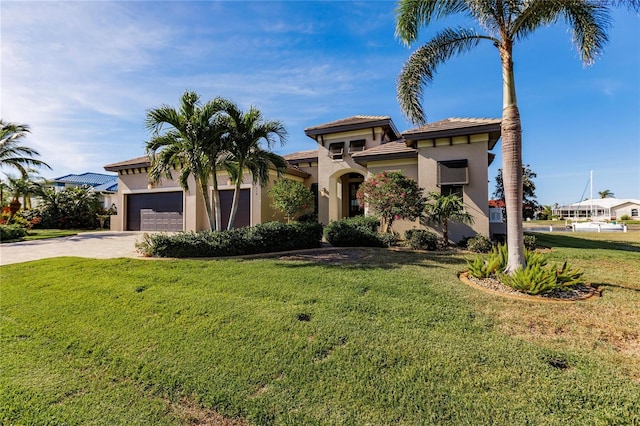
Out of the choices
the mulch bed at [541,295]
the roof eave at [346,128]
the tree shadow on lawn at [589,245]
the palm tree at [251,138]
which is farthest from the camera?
the roof eave at [346,128]

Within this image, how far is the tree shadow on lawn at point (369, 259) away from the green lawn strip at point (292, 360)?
1965mm

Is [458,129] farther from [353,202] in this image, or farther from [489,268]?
[353,202]

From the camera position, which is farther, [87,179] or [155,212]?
[87,179]

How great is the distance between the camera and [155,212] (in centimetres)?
2033

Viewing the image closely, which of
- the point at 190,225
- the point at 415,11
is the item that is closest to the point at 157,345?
the point at 415,11

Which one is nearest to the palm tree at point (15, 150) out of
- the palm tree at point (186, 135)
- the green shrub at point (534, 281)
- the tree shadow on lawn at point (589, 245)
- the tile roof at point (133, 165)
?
the tile roof at point (133, 165)

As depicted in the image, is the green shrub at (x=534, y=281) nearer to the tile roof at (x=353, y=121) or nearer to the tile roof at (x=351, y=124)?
the tile roof at (x=351, y=124)

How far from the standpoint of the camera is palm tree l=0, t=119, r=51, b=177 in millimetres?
17891

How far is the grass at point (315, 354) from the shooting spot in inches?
113

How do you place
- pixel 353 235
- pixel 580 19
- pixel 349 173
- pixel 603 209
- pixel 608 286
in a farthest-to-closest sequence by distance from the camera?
pixel 603 209
pixel 349 173
pixel 353 235
pixel 580 19
pixel 608 286

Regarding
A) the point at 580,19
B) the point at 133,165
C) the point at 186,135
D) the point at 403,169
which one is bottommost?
the point at 403,169

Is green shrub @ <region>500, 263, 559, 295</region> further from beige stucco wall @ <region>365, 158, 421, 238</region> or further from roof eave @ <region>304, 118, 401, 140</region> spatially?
roof eave @ <region>304, 118, 401, 140</region>

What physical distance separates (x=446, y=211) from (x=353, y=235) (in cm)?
390

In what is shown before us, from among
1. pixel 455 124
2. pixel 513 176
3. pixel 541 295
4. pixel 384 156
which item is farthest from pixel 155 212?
pixel 541 295
